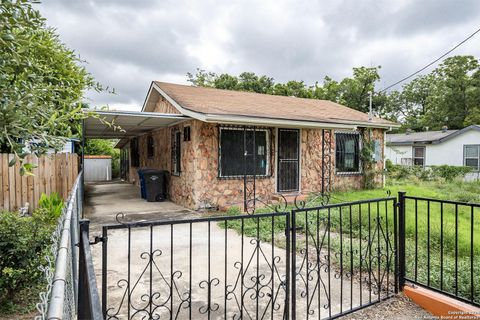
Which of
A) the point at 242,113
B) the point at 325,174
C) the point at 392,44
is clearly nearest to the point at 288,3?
the point at 242,113

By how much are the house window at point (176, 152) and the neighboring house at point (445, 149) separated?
13.8 m

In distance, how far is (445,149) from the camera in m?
19.7

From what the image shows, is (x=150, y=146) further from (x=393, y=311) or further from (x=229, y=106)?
(x=393, y=311)

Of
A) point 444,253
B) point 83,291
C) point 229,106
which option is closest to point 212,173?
point 229,106

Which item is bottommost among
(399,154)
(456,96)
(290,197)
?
(290,197)

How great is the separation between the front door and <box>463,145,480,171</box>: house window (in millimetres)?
14046

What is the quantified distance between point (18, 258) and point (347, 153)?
10.9 meters

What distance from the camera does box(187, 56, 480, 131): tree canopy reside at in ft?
91.7

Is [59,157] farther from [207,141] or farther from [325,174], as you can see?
[325,174]

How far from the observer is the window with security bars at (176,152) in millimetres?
9891

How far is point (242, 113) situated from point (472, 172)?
53.2ft

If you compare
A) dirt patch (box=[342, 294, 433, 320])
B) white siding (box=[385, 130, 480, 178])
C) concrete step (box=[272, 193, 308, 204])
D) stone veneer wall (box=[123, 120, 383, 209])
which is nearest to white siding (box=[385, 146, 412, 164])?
white siding (box=[385, 130, 480, 178])

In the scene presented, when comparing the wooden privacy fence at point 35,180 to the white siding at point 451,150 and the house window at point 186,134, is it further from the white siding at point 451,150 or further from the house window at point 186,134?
the white siding at point 451,150

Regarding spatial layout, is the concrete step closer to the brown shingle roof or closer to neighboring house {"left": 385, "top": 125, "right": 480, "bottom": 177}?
the brown shingle roof
